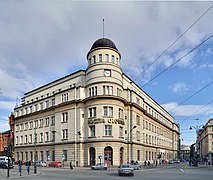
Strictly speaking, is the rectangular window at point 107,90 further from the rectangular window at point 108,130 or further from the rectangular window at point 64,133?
the rectangular window at point 64,133

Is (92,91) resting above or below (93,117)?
above

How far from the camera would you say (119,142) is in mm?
57125

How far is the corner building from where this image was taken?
56.3m

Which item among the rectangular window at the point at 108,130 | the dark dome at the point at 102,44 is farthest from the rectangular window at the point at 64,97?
the rectangular window at the point at 108,130

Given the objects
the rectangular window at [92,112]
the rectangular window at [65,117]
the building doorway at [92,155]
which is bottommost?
the building doorway at [92,155]

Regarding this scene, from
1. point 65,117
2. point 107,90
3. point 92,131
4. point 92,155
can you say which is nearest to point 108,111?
point 107,90

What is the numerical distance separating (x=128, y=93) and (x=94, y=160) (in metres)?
17.2

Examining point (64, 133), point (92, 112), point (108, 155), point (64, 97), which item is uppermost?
point (64, 97)

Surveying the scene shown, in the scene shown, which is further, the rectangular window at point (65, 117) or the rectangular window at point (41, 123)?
the rectangular window at point (41, 123)

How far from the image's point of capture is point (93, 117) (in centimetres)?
5691

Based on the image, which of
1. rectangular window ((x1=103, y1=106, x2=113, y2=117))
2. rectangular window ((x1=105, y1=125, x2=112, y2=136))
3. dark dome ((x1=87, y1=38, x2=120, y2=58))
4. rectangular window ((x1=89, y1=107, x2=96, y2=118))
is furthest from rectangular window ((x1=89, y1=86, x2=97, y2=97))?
dark dome ((x1=87, y1=38, x2=120, y2=58))

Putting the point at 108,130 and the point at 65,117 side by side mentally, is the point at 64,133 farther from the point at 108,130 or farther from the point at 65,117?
the point at 108,130

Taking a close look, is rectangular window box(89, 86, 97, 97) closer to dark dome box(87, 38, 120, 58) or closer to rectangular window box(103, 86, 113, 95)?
rectangular window box(103, 86, 113, 95)

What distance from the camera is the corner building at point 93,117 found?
56.3 metres
